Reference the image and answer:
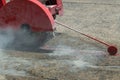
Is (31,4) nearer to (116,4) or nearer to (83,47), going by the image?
(83,47)

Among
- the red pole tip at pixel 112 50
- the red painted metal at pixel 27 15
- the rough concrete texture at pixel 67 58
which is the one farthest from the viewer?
the red painted metal at pixel 27 15

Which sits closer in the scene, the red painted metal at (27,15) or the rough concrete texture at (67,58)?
the rough concrete texture at (67,58)

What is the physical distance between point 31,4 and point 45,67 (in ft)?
5.11

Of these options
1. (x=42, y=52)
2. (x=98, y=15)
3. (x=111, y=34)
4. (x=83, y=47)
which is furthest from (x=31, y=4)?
(x=98, y=15)

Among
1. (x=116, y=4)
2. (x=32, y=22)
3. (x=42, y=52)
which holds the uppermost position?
(x=32, y=22)

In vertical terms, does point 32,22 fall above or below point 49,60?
above

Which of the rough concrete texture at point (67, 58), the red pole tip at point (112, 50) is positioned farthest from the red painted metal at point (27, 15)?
the red pole tip at point (112, 50)

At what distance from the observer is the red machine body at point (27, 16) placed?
21.4 feet

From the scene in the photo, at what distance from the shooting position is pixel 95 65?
581 centimetres

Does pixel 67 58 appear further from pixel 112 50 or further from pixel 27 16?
pixel 27 16

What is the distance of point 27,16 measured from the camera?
21.8 ft

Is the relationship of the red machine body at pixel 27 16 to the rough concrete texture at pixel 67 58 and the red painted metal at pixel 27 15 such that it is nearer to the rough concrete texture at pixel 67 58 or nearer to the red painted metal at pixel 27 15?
the red painted metal at pixel 27 15

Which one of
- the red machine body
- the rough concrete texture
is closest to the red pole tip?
the rough concrete texture

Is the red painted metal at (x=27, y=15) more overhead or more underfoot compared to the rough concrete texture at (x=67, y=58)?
more overhead
